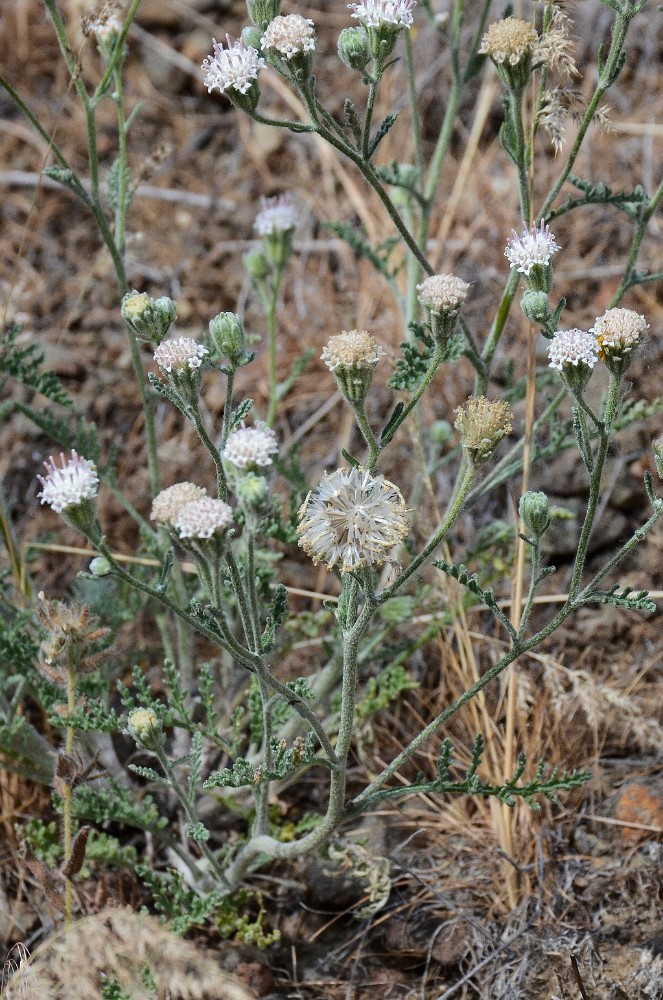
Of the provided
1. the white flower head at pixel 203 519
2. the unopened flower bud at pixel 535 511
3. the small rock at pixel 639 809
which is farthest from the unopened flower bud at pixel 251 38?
the small rock at pixel 639 809

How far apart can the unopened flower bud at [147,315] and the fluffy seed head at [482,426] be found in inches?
27.3

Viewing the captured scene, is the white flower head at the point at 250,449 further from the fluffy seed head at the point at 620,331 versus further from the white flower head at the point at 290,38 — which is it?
the white flower head at the point at 290,38

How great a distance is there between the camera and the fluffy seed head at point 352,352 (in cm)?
211

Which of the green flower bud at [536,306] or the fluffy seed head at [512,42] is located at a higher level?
the fluffy seed head at [512,42]

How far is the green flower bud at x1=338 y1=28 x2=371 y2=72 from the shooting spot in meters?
2.23

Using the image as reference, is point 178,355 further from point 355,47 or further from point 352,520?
point 355,47

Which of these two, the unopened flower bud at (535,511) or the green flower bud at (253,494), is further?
the unopened flower bud at (535,511)

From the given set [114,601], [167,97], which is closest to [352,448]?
[114,601]

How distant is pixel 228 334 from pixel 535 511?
76 centimetres

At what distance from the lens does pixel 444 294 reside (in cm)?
216

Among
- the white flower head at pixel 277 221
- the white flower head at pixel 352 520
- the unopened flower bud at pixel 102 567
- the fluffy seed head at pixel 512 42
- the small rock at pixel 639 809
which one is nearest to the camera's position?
the white flower head at pixel 352 520

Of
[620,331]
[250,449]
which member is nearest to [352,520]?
[250,449]

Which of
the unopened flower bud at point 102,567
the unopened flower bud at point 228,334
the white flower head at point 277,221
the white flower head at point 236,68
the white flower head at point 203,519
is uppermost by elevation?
the white flower head at point 277,221

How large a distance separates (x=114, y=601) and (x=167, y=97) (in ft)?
10.5
